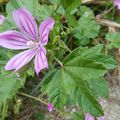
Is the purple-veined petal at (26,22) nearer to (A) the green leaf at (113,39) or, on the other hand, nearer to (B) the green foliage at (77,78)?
(B) the green foliage at (77,78)

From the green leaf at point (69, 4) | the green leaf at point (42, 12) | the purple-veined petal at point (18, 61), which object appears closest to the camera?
the green leaf at point (69, 4)

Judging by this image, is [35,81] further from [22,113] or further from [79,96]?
[79,96]

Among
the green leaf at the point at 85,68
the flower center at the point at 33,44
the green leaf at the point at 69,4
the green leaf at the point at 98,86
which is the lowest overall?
the green leaf at the point at 98,86

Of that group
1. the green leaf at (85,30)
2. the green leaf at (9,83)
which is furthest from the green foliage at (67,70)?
the green leaf at (85,30)

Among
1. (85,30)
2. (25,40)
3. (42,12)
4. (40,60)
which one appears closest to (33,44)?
(25,40)

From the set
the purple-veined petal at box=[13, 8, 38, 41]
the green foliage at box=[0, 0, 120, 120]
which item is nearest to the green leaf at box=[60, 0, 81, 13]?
the green foliage at box=[0, 0, 120, 120]

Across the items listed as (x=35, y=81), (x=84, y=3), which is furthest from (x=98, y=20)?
(x=35, y=81)
